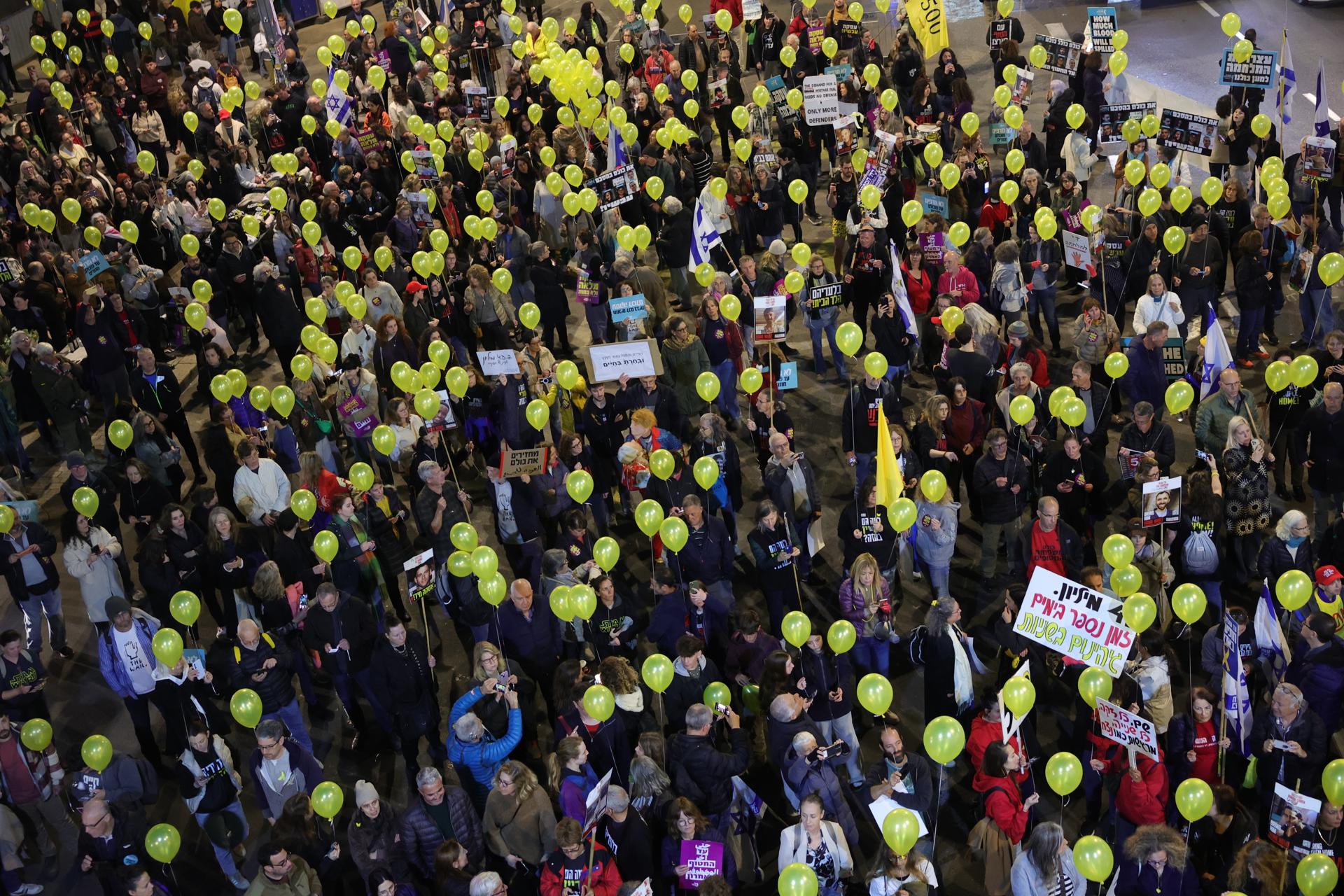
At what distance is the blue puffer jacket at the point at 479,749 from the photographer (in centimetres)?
994

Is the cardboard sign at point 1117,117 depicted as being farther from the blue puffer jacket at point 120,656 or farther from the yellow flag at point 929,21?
the blue puffer jacket at point 120,656

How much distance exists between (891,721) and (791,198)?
987 centimetres

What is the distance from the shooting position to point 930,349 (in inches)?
563

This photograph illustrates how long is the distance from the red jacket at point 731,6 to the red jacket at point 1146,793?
18.5 meters

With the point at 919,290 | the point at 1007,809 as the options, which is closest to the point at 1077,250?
the point at 919,290

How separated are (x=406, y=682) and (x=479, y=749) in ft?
3.31

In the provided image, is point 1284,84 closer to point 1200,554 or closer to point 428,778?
point 1200,554

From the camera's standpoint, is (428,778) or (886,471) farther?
(886,471)

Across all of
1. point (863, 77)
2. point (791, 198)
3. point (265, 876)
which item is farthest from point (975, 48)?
point (265, 876)

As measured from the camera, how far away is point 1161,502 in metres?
11.1

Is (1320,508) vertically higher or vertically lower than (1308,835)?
lower

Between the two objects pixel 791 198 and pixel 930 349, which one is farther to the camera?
pixel 791 198

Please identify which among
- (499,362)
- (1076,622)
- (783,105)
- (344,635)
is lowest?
(783,105)

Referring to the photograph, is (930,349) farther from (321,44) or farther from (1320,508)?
(321,44)
